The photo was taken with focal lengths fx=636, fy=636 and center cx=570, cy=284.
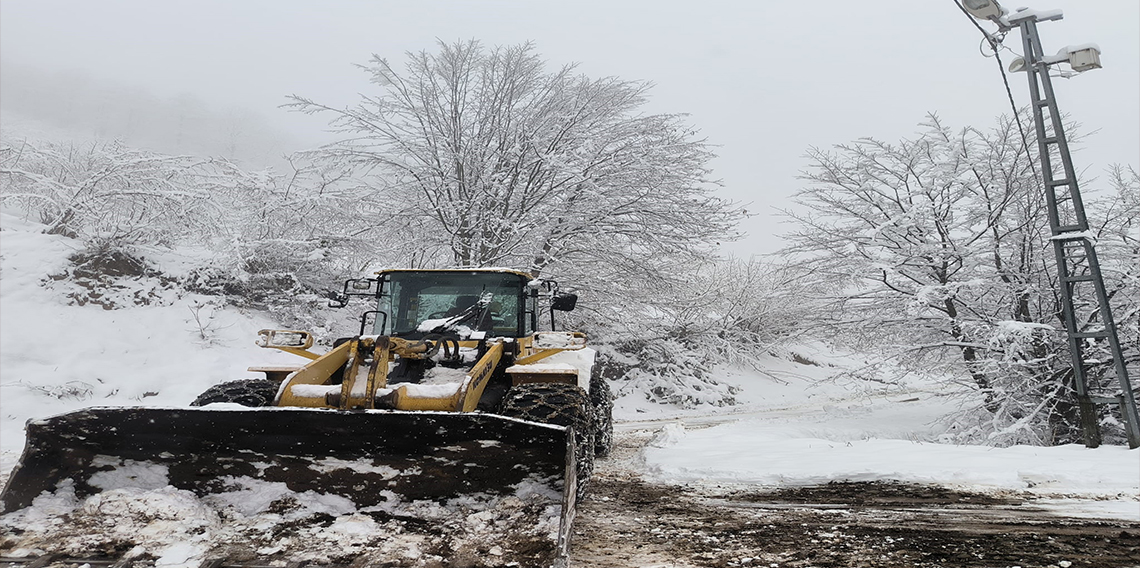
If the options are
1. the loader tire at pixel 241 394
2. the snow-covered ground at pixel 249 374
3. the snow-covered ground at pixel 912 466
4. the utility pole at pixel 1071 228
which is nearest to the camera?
the loader tire at pixel 241 394

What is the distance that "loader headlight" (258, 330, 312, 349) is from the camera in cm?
568

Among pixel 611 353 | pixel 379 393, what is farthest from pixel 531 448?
pixel 611 353

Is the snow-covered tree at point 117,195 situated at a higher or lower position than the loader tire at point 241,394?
higher

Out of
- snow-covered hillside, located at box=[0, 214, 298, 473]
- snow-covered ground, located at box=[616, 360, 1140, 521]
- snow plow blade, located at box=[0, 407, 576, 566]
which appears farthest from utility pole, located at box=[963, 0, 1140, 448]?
snow-covered hillside, located at box=[0, 214, 298, 473]

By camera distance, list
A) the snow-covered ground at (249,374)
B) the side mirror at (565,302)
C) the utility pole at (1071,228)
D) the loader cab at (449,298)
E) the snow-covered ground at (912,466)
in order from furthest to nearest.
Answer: the utility pole at (1071,228) → the loader cab at (449,298) → the side mirror at (565,302) → the snow-covered ground at (249,374) → the snow-covered ground at (912,466)

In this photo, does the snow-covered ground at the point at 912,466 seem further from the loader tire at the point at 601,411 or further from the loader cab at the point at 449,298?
the loader cab at the point at 449,298

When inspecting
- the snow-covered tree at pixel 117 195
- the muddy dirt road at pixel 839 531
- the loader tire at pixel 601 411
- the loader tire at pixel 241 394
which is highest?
the snow-covered tree at pixel 117 195

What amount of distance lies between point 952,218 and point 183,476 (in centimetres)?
1122

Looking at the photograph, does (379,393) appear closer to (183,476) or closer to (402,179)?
(183,476)

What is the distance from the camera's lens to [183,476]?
352 centimetres

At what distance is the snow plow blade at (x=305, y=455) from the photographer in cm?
338

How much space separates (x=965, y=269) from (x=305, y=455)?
10.2m

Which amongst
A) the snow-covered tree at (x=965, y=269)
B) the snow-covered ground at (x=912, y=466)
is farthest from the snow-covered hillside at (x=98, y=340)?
the snow-covered tree at (x=965, y=269)

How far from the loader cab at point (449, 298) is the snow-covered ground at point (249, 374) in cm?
207
